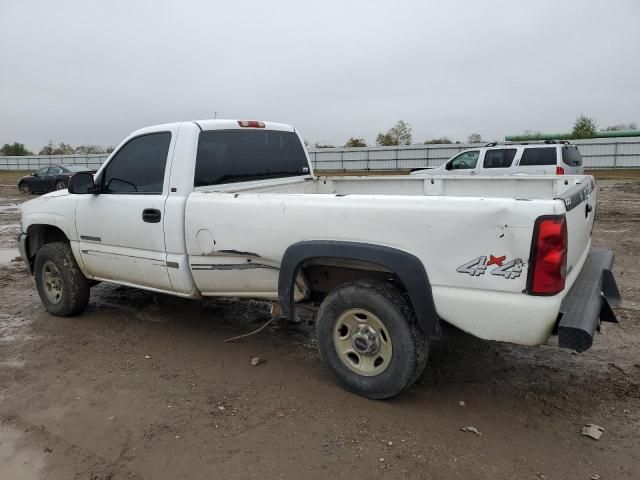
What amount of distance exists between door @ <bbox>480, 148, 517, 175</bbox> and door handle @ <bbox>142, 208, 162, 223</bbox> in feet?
38.8

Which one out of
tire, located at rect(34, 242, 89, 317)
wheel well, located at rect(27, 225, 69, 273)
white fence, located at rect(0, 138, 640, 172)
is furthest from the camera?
white fence, located at rect(0, 138, 640, 172)

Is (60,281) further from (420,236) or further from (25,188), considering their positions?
(25,188)

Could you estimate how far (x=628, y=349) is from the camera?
13.5 feet

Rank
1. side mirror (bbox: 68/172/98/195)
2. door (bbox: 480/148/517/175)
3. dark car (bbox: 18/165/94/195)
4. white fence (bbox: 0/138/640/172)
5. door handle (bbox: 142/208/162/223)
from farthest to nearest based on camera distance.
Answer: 1. white fence (bbox: 0/138/640/172)
2. dark car (bbox: 18/165/94/195)
3. door (bbox: 480/148/517/175)
4. side mirror (bbox: 68/172/98/195)
5. door handle (bbox: 142/208/162/223)

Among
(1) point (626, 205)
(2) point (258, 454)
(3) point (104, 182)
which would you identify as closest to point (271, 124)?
(3) point (104, 182)

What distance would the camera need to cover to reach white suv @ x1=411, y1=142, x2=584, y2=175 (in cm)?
1334

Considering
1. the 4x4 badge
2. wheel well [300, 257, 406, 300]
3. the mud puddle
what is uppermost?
the 4x4 badge

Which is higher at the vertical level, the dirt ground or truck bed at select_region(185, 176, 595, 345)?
truck bed at select_region(185, 176, 595, 345)

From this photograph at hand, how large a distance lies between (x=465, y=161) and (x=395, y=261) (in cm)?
1291

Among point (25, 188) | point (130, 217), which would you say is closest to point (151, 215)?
point (130, 217)

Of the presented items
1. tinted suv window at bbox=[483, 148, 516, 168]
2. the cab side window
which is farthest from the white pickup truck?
the cab side window

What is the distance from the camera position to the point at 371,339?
3.32 metres

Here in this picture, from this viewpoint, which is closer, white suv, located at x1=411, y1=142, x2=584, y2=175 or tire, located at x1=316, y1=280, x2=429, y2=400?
tire, located at x1=316, y1=280, x2=429, y2=400

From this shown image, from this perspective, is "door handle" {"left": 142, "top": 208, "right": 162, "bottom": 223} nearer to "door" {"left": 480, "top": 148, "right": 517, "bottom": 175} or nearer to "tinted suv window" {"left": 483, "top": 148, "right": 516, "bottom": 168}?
"door" {"left": 480, "top": 148, "right": 517, "bottom": 175}
